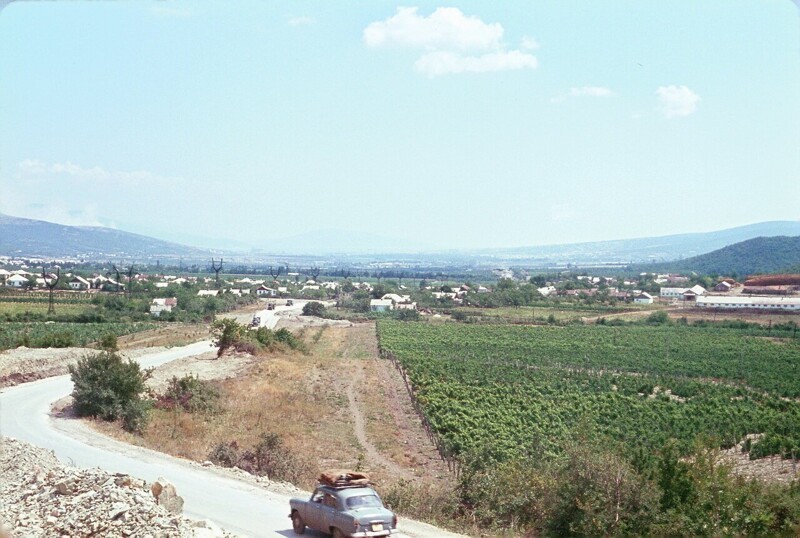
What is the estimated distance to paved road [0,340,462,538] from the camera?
10820mm

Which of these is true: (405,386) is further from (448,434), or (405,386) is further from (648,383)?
(648,383)

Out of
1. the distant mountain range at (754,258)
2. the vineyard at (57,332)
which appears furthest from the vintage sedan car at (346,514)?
the distant mountain range at (754,258)

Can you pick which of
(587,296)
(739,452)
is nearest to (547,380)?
(739,452)

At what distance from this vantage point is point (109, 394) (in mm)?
19859

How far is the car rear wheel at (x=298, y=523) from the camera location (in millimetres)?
10070

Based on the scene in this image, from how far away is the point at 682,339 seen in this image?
62969 mm

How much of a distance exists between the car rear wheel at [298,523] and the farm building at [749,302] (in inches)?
2101

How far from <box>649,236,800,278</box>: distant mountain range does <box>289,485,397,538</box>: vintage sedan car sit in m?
84.2

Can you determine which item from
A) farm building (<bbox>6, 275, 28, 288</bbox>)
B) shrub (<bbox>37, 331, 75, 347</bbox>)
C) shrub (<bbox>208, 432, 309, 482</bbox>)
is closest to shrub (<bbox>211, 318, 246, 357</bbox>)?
shrub (<bbox>37, 331, 75, 347</bbox>)

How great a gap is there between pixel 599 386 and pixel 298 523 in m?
30.4

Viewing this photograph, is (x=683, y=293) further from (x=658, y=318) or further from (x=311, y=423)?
(x=311, y=423)

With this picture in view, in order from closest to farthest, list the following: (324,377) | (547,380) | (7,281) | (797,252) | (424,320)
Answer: (324,377) < (547,380) < (424,320) < (7,281) < (797,252)

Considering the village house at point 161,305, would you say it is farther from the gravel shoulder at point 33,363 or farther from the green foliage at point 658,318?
the green foliage at point 658,318

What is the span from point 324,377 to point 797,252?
85898 millimetres
